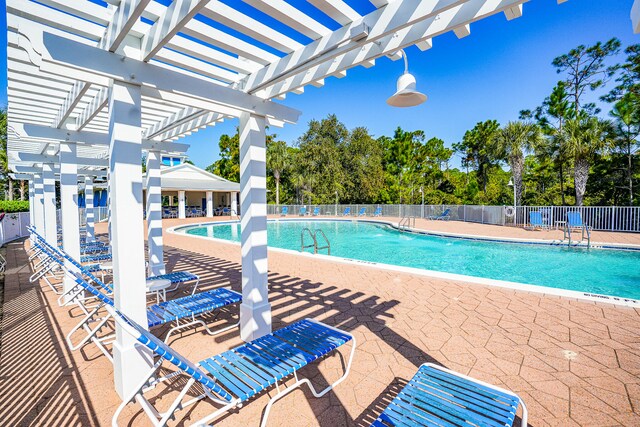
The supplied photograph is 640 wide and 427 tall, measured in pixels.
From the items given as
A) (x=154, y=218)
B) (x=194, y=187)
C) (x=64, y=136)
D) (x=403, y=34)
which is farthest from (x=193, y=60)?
(x=194, y=187)

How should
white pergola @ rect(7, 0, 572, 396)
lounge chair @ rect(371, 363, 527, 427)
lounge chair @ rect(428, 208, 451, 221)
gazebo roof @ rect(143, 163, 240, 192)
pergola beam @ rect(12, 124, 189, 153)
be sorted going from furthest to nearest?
gazebo roof @ rect(143, 163, 240, 192) < lounge chair @ rect(428, 208, 451, 221) < pergola beam @ rect(12, 124, 189, 153) < white pergola @ rect(7, 0, 572, 396) < lounge chair @ rect(371, 363, 527, 427)

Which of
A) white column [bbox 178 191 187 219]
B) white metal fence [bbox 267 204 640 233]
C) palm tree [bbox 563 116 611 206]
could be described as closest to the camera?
white metal fence [bbox 267 204 640 233]

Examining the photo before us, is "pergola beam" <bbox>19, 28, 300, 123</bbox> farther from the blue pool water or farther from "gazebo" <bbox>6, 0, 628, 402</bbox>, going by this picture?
the blue pool water

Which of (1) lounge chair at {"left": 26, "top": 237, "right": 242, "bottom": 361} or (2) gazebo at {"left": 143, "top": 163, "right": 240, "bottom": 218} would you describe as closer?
(1) lounge chair at {"left": 26, "top": 237, "right": 242, "bottom": 361}

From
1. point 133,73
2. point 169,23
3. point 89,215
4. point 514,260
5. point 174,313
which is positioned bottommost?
point 514,260

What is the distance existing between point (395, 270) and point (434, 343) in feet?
11.3

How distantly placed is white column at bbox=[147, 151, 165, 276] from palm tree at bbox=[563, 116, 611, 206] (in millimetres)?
20062

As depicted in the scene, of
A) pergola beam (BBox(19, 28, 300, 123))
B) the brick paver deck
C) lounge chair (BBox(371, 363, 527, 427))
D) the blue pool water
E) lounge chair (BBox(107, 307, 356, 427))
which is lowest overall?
the blue pool water

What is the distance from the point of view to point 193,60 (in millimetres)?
3293

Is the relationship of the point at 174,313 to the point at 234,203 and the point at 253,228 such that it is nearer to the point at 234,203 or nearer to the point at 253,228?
the point at 253,228

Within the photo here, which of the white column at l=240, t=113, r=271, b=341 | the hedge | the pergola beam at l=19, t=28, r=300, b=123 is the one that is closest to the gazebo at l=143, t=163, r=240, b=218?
the hedge

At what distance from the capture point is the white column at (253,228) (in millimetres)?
3545

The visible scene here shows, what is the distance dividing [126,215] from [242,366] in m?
1.61

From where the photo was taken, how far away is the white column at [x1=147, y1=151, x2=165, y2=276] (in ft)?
20.3
